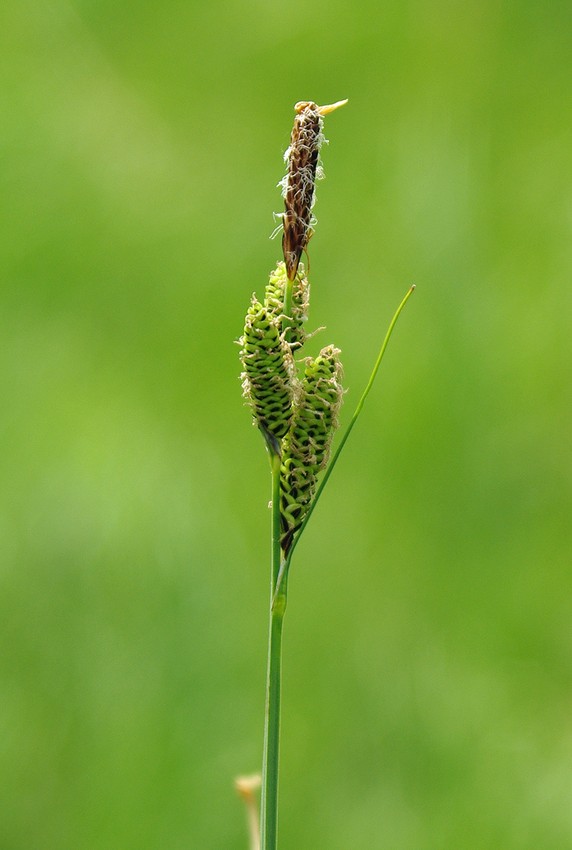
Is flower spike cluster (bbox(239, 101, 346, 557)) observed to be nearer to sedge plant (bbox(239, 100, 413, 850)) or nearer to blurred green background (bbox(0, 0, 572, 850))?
sedge plant (bbox(239, 100, 413, 850))

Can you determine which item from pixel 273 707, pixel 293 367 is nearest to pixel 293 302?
pixel 293 367

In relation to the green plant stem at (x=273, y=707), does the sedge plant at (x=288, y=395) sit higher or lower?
higher

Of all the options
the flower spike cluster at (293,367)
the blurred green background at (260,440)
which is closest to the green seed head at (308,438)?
the flower spike cluster at (293,367)

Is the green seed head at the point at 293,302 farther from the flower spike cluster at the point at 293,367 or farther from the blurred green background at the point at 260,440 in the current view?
the blurred green background at the point at 260,440

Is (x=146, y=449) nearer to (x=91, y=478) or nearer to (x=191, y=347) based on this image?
(x=91, y=478)

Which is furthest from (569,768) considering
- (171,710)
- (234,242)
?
(234,242)

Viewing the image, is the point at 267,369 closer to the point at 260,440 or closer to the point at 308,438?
the point at 308,438

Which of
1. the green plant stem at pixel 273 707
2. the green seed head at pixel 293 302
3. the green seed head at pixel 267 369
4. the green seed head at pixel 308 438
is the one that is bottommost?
the green plant stem at pixel 273 707

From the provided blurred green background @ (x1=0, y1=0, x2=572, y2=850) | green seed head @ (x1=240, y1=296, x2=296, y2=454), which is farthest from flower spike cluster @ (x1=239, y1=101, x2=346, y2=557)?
blurred green background @ (x1=0, y1=0, x2=572, y2=850)

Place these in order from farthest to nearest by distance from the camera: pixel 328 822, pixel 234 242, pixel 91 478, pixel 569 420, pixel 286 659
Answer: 1. pixel 234 242
2. pixel 569 420
3. pixel 91 478
4. pixel 286 659
5. pixel 328 822
